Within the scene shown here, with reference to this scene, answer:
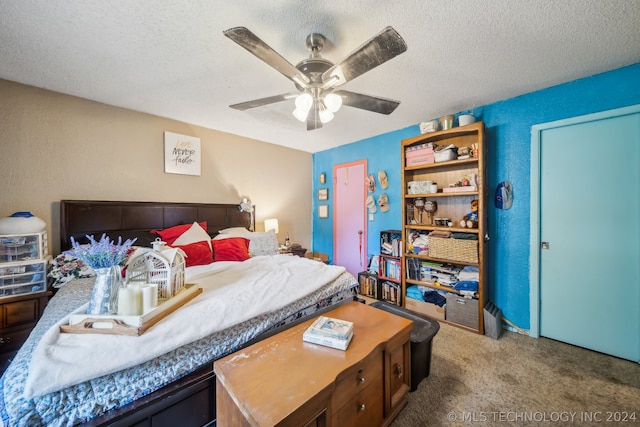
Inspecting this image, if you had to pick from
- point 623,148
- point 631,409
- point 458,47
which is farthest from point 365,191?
point 631,409

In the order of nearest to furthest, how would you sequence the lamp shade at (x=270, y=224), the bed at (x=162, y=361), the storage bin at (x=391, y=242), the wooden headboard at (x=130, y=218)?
the bed at (x=162, y=361), the wooden headboard at (x=130, y=218), the storage bin at (x=391, y=242), the lamp shade at (x=270, y=224)

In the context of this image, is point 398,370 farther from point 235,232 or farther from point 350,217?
point 350,217

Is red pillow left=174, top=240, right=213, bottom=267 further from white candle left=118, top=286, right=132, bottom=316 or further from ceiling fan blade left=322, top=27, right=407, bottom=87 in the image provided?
ceiling fan blade left=322, top=27, right=407, bottom=87

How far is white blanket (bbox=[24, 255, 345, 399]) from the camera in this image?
0.88 m

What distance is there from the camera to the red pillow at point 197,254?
2348 mm

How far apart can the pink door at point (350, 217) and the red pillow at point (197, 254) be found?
232 cm

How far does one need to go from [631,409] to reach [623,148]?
1912mm

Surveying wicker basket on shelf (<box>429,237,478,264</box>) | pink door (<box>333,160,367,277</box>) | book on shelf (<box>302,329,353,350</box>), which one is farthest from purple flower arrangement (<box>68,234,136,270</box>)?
pink door (<box>333,160,367,277</box>)

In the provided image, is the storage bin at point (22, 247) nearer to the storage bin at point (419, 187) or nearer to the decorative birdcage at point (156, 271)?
the decorative birdcage at point (156, 271)

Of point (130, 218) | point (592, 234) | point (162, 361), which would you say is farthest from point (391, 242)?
point (130, 218)

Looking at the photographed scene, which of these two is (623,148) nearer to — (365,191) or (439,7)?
(439,7)

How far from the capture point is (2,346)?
1.74 m

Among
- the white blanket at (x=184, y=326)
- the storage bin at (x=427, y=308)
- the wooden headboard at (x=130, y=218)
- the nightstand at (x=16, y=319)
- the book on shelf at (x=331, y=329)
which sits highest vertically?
the wooden headboard at (x=130, y=218)

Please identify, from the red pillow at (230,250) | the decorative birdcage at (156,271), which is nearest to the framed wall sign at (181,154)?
the red pillow at (230,250)
